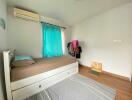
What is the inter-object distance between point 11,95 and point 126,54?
319 centimetres

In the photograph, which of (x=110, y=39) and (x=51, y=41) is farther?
(x=51, y=41)

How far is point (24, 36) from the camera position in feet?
8.30

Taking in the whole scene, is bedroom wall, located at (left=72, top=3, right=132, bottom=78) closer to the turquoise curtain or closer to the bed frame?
the turquoise curtain

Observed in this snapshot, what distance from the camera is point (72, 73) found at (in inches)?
113

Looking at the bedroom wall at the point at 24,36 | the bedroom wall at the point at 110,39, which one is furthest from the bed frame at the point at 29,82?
the bedroom wall at the point at 110,39

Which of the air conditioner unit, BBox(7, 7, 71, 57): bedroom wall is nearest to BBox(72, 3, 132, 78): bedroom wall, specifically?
BBox(7, 7, 71, 57): bedroom wall

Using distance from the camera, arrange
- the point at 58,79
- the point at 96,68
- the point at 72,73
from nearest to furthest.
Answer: the point at 58,79 < the point at 72,73 < the point at 96,68

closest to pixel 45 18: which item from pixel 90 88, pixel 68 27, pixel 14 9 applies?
pixel 14 9

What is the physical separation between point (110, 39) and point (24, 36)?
2895mm

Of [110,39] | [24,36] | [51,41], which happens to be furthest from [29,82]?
[110,39]

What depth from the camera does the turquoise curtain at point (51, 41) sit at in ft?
9.82

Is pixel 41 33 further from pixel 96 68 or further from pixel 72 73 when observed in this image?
pixel 96 68

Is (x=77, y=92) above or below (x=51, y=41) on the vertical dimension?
below

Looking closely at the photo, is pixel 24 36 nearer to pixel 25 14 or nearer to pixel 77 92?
pixel 25 14
